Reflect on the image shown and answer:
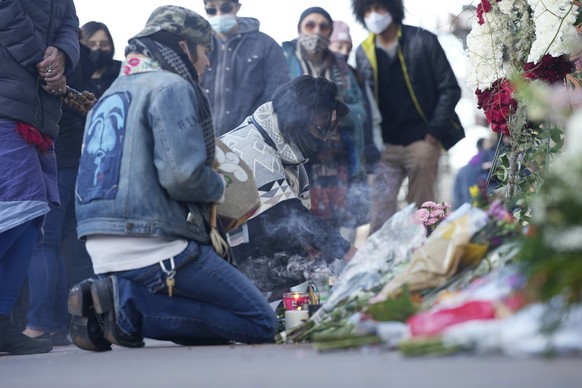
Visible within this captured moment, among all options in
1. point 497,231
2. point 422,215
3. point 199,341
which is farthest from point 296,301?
point 497,231

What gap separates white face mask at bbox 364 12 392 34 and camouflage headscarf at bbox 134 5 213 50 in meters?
4.12

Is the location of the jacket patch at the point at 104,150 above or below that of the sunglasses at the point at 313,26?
below

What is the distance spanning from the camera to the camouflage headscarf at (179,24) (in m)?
5.77

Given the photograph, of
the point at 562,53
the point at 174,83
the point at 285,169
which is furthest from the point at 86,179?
the point at 562,53

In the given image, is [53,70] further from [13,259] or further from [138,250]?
[138,250]

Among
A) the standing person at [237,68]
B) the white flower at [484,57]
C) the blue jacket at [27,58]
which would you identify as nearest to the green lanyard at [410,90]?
the standing person at [237,68]

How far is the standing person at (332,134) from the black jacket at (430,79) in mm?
237

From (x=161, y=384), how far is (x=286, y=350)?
118 cm

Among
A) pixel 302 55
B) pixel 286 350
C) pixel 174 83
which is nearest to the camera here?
pixel 286 350

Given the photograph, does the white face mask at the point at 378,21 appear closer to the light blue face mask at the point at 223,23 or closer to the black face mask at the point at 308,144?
the light blue face mask at the point at 223,23

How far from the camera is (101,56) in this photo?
863 cm

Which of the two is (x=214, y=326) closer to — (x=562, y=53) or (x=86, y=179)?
(x=86, y=179)

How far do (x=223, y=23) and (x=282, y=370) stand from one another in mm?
5573

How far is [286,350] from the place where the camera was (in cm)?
480
